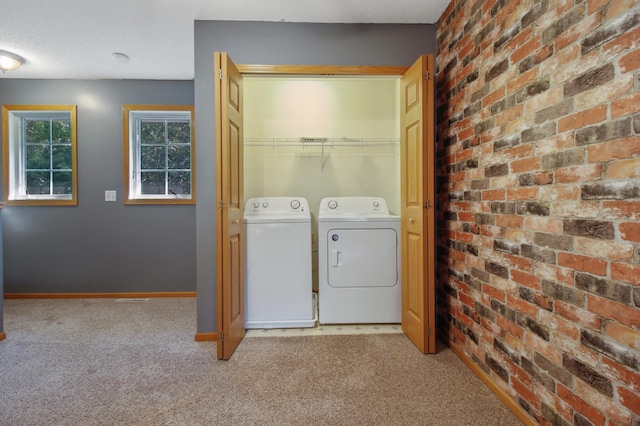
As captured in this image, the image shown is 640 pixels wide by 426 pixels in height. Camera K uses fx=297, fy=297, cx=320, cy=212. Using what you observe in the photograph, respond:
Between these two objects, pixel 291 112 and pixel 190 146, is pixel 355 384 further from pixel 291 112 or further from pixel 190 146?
pixel 190 146

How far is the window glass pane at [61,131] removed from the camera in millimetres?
3205

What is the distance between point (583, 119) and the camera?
103 centimetres

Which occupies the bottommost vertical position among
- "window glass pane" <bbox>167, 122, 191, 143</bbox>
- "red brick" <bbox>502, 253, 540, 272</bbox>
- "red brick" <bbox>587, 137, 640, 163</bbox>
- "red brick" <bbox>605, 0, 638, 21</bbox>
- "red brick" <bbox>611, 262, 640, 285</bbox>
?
"red brick" <bbox>502, 253, 540, 272</bbox>

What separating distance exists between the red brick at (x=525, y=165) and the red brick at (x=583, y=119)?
148 mm

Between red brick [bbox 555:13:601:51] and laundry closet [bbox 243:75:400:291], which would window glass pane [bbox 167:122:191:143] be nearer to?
laundry closet [bbox 243:75:400:291]

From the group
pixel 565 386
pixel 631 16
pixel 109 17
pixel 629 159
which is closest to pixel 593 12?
pixel 631 16

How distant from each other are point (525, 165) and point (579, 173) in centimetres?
26

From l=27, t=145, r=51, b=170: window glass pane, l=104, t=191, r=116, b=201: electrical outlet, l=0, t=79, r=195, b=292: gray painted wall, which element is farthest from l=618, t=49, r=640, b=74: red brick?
l=27, t=145, r=51, b=170: window glass pane

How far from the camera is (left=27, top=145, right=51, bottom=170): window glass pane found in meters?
3.21

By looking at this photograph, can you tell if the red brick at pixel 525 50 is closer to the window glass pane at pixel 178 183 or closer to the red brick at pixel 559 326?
the red brick at pixel 559 326

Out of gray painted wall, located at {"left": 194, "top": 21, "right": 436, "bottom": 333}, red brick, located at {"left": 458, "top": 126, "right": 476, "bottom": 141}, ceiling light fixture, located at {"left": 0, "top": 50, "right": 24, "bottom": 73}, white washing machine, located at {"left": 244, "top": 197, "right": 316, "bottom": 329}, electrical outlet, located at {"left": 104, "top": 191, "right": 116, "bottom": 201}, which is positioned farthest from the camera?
electrical outlet, located at {"left": 104, "top": 191, "right": 116, "bottom": 201}

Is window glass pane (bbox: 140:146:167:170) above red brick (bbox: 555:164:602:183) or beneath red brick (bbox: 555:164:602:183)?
above

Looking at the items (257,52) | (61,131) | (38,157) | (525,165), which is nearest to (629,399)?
(525,165)

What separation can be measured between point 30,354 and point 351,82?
11.0ft
